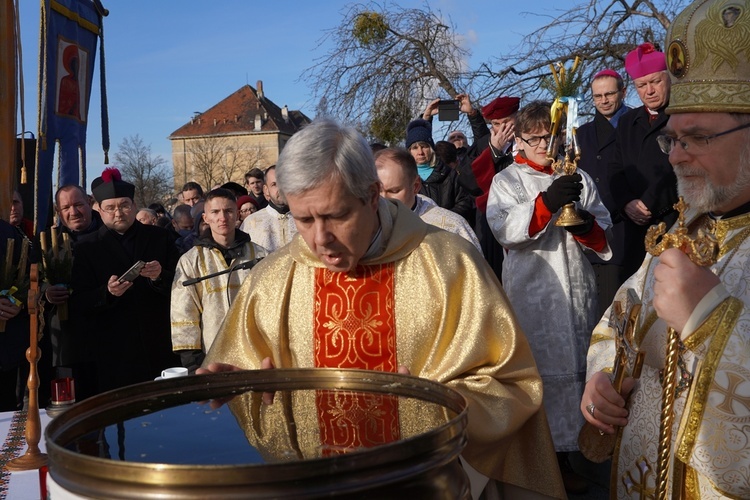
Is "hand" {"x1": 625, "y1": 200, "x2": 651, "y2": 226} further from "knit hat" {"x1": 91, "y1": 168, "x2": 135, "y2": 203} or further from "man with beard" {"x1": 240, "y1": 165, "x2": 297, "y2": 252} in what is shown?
"knit hat" {"x1": 91, "y1": 168, "x2": 135, "y2": 203}

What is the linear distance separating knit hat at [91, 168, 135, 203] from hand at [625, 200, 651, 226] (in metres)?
3.82

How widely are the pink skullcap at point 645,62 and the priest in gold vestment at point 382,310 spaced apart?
3432 millimetres

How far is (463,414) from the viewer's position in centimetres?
141

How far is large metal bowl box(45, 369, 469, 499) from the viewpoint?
112cm

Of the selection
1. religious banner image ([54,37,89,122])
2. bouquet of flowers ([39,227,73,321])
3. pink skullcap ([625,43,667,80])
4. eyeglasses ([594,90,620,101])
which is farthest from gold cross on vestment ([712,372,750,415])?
eyeglasses ([594,90,620,101])

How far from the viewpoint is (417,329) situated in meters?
2.61

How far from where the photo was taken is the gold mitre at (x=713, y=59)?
209 cm

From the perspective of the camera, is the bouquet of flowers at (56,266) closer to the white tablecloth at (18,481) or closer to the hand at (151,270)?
the hand at (151,270)

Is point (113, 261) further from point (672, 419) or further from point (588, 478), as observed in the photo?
point (672, 419)

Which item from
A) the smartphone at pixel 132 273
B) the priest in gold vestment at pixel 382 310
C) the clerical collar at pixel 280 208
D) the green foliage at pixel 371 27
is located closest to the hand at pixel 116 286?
the smartphone at pixel 132 273

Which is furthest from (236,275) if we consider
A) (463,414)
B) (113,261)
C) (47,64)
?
(463,414)

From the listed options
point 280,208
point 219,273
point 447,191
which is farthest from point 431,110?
point 219,273

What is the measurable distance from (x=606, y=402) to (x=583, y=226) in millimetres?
2415

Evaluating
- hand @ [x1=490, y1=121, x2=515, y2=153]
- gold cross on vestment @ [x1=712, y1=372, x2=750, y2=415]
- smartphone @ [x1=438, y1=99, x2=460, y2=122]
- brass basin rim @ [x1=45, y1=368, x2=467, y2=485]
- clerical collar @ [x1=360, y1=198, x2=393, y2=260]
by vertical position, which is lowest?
gold cross on vestment @ [x1=712, y1=372, x2=750, y2=415]
